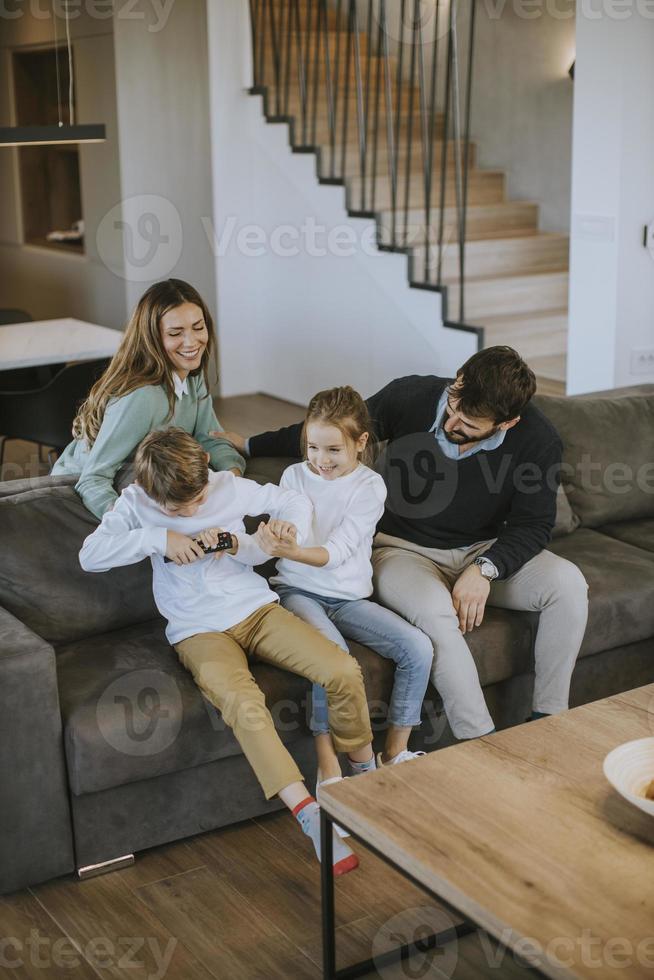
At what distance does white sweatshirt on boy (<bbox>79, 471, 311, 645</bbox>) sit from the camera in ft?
8.54

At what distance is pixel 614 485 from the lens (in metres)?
3.54

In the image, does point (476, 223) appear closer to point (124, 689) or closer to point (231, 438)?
point (231, 438)

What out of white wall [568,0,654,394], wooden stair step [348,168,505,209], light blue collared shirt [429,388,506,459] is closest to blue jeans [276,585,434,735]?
light blue collared shirt [429,388,506,459]

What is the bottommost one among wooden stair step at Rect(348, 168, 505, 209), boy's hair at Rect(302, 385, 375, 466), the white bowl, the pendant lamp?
the white bowl

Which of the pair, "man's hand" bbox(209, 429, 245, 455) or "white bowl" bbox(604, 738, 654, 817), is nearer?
"white bowl" bbox(604, 738, 654, 817)

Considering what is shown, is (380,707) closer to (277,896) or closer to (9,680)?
(277,896)

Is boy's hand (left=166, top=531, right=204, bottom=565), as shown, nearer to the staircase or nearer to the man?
the man

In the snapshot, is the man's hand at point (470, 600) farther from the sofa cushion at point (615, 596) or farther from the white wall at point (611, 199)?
the white wall at point (611, 199)

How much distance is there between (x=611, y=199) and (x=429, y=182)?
112cm

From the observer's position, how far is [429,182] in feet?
19.0

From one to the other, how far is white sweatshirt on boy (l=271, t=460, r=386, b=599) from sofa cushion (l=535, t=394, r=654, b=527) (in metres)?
0.90

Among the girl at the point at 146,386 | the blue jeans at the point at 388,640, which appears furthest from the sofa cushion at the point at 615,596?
the girl at the point at 146,386

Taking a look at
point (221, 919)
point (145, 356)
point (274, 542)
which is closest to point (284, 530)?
point (274, 542)

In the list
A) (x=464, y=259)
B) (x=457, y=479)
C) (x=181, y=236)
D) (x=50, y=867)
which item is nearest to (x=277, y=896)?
(x=50, y=867)
